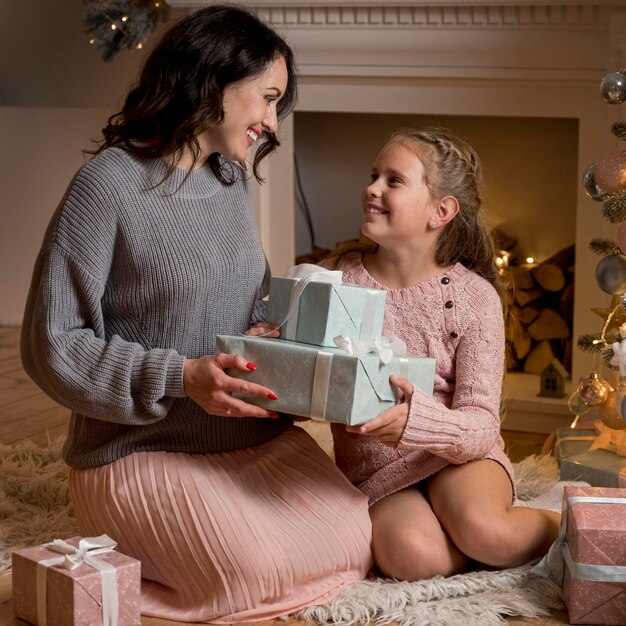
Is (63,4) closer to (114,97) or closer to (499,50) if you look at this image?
(114,97)

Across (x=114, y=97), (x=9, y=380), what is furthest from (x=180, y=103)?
(x=114, y=97)

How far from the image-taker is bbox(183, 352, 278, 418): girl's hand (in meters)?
1.65

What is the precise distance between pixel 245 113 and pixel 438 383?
24.6 inches

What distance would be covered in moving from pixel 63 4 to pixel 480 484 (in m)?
3.06

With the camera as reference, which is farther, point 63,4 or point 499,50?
point 63,4

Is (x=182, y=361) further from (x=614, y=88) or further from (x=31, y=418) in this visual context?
(x=31, y=418)

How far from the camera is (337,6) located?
10.2 feet

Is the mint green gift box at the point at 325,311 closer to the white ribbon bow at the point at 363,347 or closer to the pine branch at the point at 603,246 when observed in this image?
the white ribbon bow at the point at 363,347

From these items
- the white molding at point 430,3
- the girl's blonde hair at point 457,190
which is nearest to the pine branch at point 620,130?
the girl's blonde hair at point 457,190

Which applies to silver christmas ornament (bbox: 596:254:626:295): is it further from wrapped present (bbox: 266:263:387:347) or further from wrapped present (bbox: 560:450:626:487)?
wrapped present (bbox: 266:263:387:347)

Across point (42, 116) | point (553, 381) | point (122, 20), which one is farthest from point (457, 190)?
point (42, 116)

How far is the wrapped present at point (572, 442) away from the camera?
8.20 feet

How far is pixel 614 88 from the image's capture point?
224 cm

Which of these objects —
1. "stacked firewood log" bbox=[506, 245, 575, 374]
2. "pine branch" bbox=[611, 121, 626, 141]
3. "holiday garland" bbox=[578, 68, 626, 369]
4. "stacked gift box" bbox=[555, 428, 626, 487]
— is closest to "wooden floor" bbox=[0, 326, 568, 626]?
"stacked gift box" bbox=[555, 428, 626, 487]
